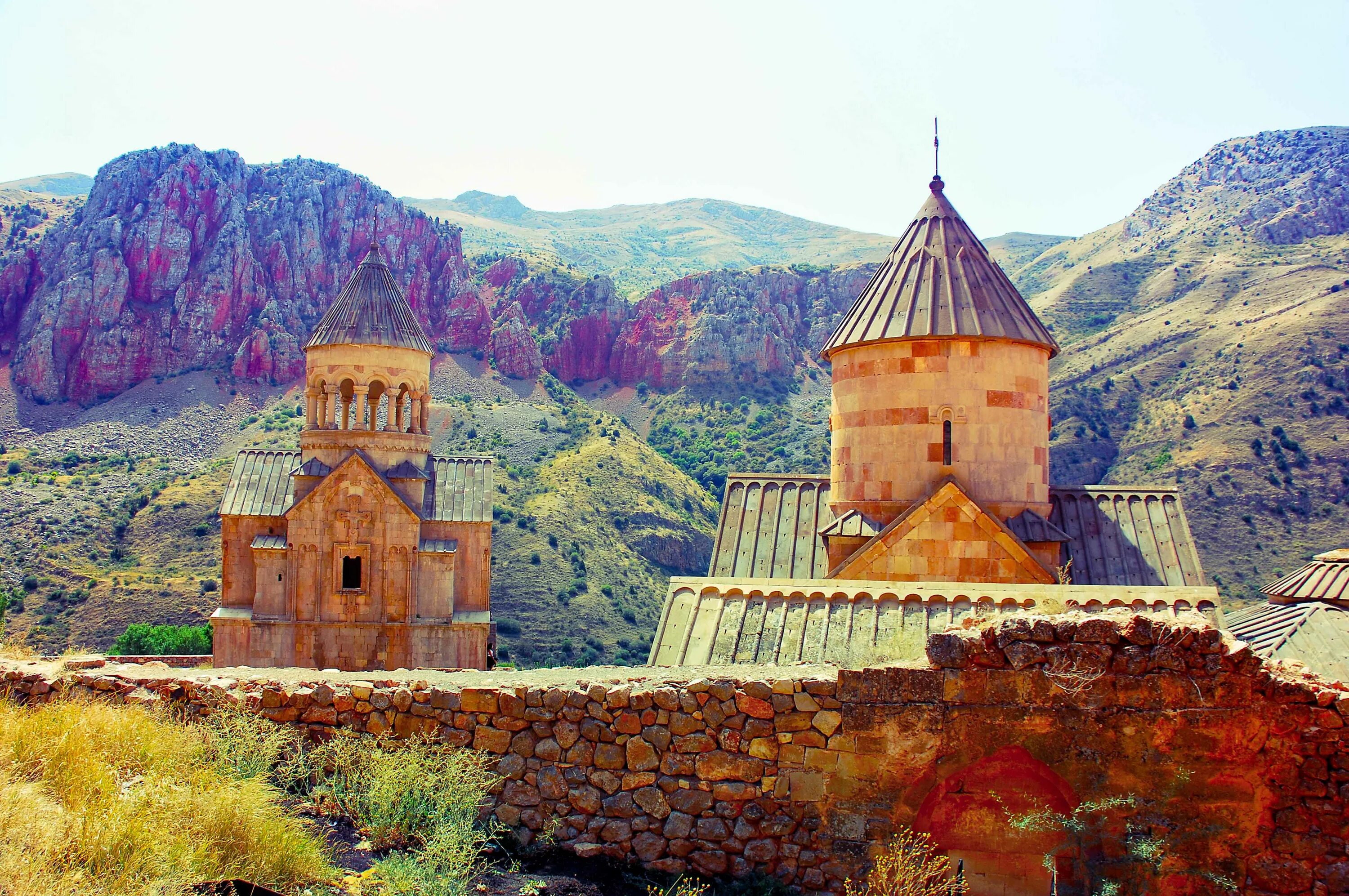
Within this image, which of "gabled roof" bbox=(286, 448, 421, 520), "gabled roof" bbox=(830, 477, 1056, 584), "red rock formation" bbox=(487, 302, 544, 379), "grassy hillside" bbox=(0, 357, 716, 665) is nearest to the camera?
"gabled roof" bbox=(830, 477, 1056, 584)

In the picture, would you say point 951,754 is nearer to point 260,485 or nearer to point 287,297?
point 260,485

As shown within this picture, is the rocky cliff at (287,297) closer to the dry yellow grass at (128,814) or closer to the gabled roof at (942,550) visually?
the gabled roof at (942,550)

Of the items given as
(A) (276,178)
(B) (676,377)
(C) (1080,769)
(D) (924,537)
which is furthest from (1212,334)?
(A) (276,178)

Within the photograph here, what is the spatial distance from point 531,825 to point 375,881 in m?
1.12

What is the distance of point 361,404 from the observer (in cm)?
2016

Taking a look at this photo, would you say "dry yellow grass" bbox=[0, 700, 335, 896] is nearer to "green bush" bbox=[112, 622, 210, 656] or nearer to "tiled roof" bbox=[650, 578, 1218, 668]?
"tiled roof" bbox=[650, 578, 1218, 668]

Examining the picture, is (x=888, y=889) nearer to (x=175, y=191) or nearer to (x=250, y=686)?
(x=250, y=686)

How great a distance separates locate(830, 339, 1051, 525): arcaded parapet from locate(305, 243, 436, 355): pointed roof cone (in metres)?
12.3

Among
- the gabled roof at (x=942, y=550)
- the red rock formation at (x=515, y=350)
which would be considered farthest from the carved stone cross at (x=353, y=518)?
the red rock formation at (x=515, y=350)

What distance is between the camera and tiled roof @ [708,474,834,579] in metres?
11.1

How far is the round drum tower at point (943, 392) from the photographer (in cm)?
1012

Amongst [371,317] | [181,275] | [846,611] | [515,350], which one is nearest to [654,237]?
[515,350]

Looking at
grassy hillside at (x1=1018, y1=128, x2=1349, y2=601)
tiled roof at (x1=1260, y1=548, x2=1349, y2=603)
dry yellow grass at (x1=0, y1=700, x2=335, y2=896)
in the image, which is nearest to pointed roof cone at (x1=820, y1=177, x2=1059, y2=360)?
tiled roof at (x1=1260, y1=548, x2=1349, y2=603)

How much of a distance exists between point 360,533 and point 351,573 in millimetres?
930
